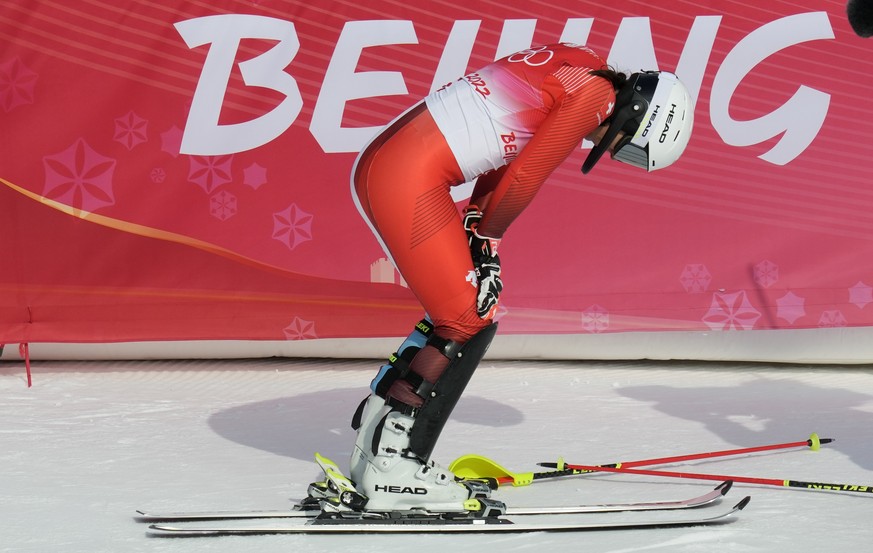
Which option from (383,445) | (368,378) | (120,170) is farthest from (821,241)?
(120,170)

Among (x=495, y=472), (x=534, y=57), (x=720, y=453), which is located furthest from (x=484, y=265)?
(x=720, y=453)

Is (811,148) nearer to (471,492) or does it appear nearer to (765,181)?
(765,181)

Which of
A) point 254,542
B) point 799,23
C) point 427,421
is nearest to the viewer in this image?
point 254,542

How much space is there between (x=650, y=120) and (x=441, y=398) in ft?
3.04

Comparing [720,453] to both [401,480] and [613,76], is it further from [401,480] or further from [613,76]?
[613,76]

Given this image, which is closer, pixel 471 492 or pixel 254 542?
pixel 254 542

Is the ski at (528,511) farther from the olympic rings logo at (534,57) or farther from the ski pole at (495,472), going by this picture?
the olympic rings logo at (534,57)

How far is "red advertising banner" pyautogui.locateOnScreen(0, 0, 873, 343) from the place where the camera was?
4.80 meters

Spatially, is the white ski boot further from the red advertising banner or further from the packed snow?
the red advertising banner

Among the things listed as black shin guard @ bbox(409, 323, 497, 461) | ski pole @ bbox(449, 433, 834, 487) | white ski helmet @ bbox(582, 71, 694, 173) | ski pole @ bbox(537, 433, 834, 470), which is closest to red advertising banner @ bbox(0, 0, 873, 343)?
ski pole @ bbox(537, 433, 834, 470)

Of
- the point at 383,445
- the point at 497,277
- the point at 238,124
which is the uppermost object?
the point at 238,124

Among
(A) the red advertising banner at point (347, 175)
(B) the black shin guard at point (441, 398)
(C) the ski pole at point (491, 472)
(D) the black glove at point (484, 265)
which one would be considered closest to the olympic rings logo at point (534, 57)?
(D) the black glove at point (484, 265)

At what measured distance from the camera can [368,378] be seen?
4.88 m

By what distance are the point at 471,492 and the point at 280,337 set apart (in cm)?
224
